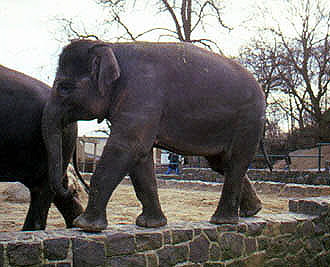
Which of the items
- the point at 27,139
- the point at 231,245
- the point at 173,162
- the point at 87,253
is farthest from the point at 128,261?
the point at 173,162

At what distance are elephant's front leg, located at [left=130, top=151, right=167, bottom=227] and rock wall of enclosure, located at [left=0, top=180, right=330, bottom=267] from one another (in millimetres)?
127

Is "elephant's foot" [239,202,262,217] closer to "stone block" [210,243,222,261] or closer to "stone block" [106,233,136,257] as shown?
"stone block" [210,243,222,261]

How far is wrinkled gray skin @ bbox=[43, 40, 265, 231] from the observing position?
3312mm

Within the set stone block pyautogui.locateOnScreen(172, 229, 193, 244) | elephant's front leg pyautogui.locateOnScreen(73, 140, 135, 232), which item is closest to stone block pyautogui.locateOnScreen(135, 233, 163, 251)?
stone block pyautogui.locateOnScreen(172, 229, 193, 244)

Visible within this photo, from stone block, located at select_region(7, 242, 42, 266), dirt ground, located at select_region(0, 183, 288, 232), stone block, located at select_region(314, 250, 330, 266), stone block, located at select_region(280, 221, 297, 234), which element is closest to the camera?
stone block, located at select_region(7, 242, 42, 266)

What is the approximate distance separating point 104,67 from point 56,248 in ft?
4.78

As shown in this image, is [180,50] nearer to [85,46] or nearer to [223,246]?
[85,46]

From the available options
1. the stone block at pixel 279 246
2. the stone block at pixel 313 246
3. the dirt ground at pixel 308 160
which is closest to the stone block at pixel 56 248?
the stone block at pixel 279 246

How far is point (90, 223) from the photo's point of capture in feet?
10.5

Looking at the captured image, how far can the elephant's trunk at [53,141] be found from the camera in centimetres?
327

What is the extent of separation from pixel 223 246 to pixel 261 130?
1213mm

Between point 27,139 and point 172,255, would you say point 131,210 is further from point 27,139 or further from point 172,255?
point 27,139

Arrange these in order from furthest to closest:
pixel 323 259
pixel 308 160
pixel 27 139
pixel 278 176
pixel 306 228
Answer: pixel 308 160
pixel 278 176
pixel 323 259
pixel 306 228
pixel 27 139

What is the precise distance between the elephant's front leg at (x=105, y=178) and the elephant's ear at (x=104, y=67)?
46cm
